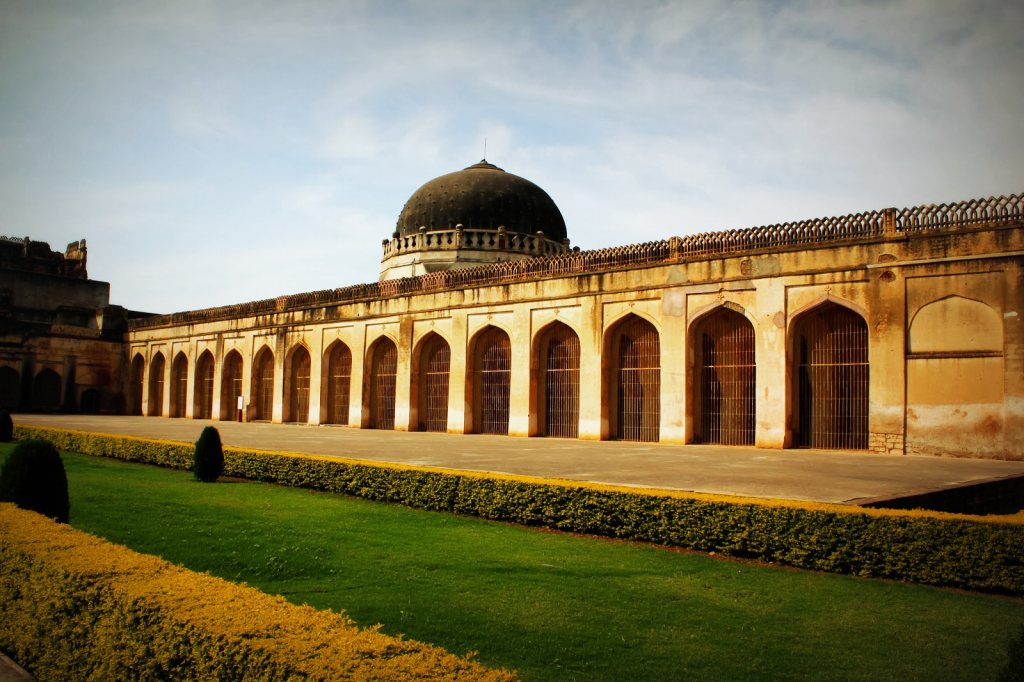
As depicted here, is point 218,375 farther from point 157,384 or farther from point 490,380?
point 490,380

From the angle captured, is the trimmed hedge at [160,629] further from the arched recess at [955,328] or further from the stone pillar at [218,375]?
the stone pillar at [218,375]

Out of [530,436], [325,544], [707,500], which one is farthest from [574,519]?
[530,436]

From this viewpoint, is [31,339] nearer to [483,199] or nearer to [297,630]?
[483,199]

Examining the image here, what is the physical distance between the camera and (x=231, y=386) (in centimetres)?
3056

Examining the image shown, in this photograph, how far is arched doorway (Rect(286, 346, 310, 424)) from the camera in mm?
27203

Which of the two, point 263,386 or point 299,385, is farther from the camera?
point 263,386

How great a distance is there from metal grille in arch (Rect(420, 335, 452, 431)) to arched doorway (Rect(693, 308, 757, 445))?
7.72 meters

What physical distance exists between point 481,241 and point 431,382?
7678 mm

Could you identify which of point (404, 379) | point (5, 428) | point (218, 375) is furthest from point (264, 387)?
point (5, 428)

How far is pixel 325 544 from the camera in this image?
6.62m

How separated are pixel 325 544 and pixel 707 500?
3.28 meters

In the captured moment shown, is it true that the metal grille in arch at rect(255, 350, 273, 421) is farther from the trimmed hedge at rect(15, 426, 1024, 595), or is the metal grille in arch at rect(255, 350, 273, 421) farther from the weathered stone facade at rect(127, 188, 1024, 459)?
the trimmed hedge at rect(15, 426, 1024, 595)

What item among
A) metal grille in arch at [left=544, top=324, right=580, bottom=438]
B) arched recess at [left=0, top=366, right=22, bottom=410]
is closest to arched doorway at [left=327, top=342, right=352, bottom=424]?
metal grille in arch at [left=544, top=324, right=580, bottom=438]

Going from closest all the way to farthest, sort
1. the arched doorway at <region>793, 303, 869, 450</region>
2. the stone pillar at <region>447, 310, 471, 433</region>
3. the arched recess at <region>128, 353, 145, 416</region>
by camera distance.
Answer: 1. the arched doorway at <region>793, 303, 869, 450</region>
2. the stone pillar at <region>447, 310, 471, 433</region>
3. the arched recess at <region>128, 353, 145, 416</region>
